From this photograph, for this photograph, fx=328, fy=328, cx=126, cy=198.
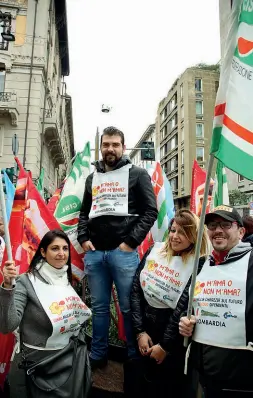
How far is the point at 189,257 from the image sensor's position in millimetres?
2395

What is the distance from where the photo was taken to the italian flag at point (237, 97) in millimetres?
1435

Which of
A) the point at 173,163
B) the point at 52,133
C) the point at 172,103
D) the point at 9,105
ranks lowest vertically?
the point at 52,133

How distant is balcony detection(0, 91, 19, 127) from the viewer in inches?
689

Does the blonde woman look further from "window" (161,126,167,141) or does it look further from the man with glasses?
"window" (161,126,167,141)

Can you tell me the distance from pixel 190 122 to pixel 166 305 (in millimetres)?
48342

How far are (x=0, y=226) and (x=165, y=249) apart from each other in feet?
7.76

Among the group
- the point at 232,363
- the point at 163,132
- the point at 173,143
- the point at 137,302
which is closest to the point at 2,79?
the point at 137,302

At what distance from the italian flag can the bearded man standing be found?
54.4 inches

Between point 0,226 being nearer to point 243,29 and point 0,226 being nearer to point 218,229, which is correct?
point 218,229

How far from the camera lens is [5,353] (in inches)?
102

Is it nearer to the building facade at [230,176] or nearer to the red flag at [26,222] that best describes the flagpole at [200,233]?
the red flag at [26,222]

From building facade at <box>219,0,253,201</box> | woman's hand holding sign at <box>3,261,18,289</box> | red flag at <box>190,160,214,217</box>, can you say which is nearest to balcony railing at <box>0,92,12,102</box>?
red flag at <box>190,160,214,217</box>

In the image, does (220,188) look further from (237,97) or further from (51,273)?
(237,97)

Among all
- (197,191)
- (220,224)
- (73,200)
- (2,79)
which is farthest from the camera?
(2,79)
